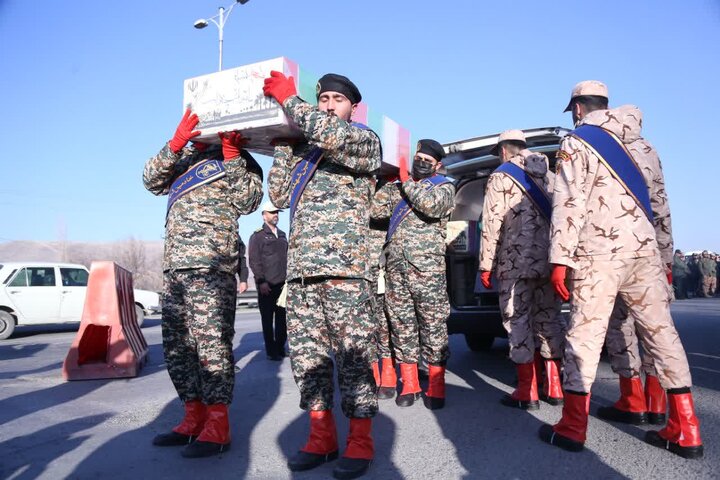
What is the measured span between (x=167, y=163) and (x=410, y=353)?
8.04ft

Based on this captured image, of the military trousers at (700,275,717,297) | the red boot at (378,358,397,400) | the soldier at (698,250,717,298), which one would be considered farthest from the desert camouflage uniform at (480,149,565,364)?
the military trousers at (700,275,717,297)

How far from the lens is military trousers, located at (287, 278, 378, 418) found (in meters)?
2.98

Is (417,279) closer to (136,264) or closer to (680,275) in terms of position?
Result: (680,275)

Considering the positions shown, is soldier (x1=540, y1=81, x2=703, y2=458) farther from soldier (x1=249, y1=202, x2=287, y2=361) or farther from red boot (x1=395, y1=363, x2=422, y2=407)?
soldier (x1=249, y1=202, x2=287, y2=361)

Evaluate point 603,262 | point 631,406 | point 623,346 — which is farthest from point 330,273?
point 631,406

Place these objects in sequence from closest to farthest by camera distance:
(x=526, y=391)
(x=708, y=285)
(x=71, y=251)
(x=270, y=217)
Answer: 1. (x=526, y=391)
2. (x=270, y=217)
3. (x=708, y=285)
4. (x=71, y=251)

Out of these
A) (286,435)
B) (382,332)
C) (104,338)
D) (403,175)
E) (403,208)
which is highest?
(403,175)

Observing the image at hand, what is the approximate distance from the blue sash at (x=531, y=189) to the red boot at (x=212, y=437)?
2779 millimetres

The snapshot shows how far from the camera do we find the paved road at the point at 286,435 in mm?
2818

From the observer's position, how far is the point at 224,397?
10.8 feet

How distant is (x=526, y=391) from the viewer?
163 inches

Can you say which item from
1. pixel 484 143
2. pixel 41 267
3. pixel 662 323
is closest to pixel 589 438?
pixel 662 323

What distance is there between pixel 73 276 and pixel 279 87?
446 inches

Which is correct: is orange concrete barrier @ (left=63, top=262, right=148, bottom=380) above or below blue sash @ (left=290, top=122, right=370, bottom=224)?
below
